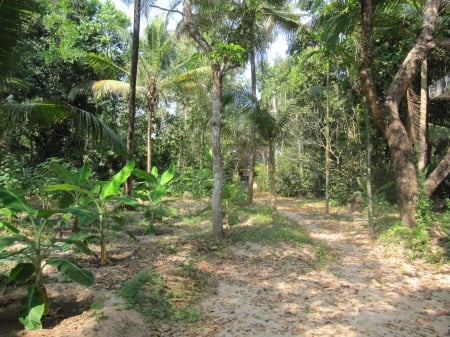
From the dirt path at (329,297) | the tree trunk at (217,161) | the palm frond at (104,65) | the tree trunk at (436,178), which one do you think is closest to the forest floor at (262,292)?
the dirt path at (329,297)

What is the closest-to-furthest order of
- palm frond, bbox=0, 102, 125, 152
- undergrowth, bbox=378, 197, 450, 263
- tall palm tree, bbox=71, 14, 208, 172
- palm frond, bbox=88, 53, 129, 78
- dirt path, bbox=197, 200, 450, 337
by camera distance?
dirt path, bbox=197, 200, 450, 337, undergrowth, bbox=378, 197, 450, 263, palm frond, bbox=0, 102, 125, 152, palm frond, bbox=88, 53, 129, 78, tall palm tree, bbox=71, 14, 208, 172

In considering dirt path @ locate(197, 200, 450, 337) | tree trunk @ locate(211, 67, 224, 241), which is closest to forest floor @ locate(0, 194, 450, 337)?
dirt path @ locate(197, 200, 450, 337)

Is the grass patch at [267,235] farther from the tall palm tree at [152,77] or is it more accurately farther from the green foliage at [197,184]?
the tall palm tree at [152,77]

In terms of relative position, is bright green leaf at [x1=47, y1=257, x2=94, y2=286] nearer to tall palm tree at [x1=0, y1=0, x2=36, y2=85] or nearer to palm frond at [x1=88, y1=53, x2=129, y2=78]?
tall palm tree at [x1=0, y1=0, x2=36, y2=85]

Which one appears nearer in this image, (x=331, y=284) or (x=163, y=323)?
(x=163, y=323)

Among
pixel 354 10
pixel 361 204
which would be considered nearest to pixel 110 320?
pixel 354 10

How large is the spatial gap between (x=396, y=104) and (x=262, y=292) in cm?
658

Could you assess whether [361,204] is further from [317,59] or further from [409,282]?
[409,282]

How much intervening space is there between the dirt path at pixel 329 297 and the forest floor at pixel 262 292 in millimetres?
13

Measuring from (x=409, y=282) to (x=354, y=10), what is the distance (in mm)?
6676

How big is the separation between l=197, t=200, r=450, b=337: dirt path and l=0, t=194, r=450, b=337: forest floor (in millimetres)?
13

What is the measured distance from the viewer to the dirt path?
427 cm

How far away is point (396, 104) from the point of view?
30.0 ft

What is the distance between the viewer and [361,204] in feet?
43.1
